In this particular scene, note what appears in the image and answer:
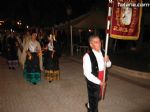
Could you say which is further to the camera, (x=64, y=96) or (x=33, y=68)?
(x=33, y=68)

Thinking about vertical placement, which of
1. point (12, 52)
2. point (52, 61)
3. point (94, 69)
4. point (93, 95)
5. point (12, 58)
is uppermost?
point (94, 69)

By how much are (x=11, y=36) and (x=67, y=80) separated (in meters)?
5.65

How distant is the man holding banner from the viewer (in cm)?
604

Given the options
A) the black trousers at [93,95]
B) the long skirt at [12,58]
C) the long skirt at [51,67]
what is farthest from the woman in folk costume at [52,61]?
the black trousers at [93,95]

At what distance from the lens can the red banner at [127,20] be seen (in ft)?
28.5

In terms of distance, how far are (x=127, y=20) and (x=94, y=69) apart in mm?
4149

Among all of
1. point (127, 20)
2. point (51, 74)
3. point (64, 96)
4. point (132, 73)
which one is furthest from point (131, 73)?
point (64, 96)

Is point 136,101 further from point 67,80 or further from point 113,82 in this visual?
point 67,80

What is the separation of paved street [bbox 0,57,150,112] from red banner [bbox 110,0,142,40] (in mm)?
1740

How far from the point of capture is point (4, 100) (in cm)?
918

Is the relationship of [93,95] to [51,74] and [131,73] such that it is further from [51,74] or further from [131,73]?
[131,73]

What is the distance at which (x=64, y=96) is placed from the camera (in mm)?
9562

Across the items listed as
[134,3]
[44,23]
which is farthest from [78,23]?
[44,23]

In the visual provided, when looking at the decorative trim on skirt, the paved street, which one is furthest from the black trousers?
the decorative trim on skirt
